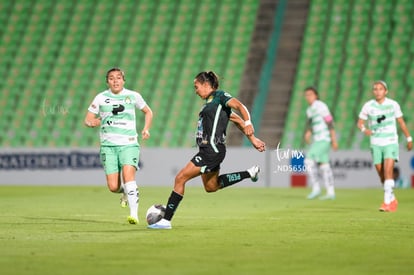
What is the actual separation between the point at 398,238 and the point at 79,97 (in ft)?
64.8

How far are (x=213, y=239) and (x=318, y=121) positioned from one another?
10050 millimetres

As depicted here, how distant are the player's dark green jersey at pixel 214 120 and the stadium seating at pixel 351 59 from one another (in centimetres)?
1464

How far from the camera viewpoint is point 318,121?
67.1 ft

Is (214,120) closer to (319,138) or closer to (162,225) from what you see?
(162,225)

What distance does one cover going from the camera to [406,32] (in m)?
29.3

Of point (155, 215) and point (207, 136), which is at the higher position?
point (207, 136)

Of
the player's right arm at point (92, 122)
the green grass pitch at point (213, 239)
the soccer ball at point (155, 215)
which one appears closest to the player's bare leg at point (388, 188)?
the green grass pitch at point (213, 239)

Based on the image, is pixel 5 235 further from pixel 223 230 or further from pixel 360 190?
pixel 360 190

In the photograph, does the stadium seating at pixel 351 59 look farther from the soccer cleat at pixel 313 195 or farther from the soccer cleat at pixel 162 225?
the soccer cleat at pixel 162 225

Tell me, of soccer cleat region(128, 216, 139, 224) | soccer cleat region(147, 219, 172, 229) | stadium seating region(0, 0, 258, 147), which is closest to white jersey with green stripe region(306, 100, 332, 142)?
stadium seating region(0, 0, 258, 147)

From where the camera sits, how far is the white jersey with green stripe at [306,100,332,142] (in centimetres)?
2027

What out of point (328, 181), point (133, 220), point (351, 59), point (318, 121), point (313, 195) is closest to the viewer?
point (133, 220)

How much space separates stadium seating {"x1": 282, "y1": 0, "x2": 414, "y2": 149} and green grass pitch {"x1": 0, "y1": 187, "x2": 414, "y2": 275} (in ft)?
29.2

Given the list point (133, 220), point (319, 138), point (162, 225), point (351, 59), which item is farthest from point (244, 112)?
point (351, 59)
